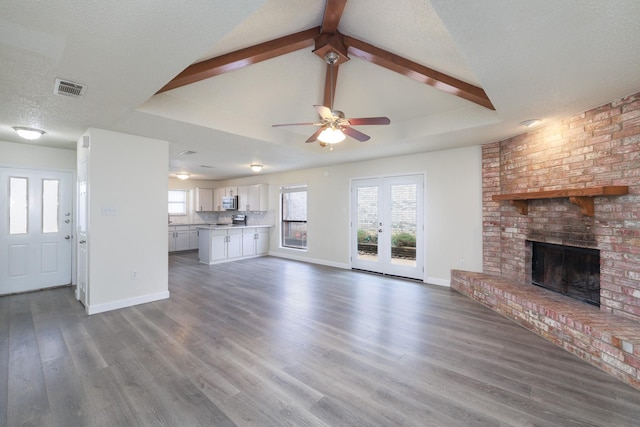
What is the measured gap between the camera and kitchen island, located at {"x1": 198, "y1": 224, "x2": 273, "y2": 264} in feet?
23.1

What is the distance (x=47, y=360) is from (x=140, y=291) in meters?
1.58

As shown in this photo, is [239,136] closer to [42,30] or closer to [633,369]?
[42,30]

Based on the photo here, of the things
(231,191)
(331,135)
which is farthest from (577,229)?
(231,191)

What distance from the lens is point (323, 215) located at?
697cm

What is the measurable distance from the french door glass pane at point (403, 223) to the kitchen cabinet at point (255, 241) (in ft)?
13.6

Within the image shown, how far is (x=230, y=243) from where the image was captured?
24.4 ft

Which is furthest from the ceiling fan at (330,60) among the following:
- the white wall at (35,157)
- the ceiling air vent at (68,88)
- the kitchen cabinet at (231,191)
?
the kitchen cabinet at (231,191)

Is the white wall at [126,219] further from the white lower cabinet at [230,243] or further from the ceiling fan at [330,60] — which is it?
the white lower cabinet at [230,243]

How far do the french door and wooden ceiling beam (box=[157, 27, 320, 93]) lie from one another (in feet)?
11.6

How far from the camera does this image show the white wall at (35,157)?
4516 millimetres

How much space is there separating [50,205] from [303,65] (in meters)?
5.21

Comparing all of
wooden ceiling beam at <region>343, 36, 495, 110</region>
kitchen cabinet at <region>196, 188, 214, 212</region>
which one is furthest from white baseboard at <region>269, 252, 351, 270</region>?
wooden ceiling beam at <region>343, 36, 495, 110</region>

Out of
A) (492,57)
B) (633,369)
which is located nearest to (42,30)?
(492,57)

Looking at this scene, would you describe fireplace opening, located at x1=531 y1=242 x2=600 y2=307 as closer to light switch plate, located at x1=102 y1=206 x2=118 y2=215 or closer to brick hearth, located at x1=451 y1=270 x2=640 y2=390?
brick hearth, located at x1=451 y1=270 x2=640 y2=390
